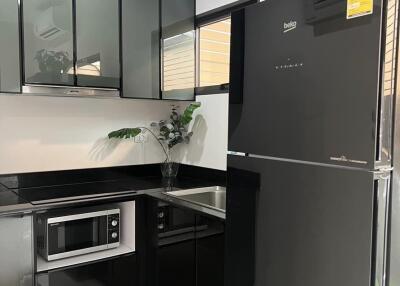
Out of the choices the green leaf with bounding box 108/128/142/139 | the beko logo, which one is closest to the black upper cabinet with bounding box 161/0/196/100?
the green leaf with bounding box 108/128/142/139

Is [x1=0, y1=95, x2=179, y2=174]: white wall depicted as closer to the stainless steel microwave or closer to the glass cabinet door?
the glass cabinet door

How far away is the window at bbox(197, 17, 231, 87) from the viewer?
278cm

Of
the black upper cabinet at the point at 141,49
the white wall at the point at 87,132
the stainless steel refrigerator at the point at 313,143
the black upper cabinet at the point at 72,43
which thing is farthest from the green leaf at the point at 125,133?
the stainless steel refrigerator at the point at 313,143

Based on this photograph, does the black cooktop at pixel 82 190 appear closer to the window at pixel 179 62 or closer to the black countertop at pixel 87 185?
the black countertop at pixel 87 185

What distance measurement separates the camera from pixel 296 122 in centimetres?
127

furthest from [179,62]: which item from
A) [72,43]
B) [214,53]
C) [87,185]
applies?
[87,185]

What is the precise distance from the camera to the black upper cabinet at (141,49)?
2.62 metres

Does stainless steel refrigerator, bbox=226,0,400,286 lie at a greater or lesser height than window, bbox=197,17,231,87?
lesser

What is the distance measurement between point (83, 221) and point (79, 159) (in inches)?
27.2

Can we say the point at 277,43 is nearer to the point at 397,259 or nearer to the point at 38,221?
the point at 397,259

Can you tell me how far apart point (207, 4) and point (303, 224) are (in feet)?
6.83

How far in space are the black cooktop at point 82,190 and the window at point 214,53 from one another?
2.97ft

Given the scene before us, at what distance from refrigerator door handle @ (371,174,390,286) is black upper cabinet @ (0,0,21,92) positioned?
6.55ft

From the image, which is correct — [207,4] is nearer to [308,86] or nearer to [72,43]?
[72,43]
